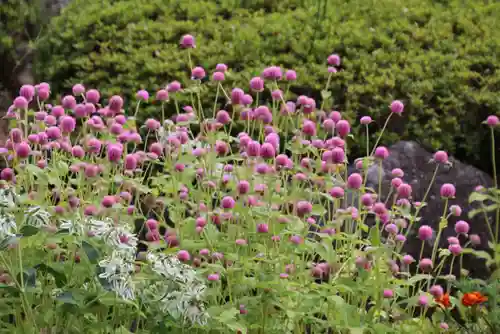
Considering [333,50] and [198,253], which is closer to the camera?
[198,253]

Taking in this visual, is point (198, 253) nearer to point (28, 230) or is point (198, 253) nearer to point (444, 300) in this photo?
point (28, 230)

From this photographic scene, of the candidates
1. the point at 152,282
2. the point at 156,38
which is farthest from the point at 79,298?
the point at 156,38

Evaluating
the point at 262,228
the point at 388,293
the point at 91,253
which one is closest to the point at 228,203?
the point at 262,228

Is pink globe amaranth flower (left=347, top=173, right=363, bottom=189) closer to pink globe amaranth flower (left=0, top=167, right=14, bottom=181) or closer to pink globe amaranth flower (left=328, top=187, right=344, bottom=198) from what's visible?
pink globe amaranth flower (left=328, top=187, right=344, bottom=198)

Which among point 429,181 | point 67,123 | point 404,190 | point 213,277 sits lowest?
point 429,181

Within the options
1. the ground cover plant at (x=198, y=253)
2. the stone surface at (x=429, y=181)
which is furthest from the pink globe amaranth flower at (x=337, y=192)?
the stone surface at (x=429, y=181)

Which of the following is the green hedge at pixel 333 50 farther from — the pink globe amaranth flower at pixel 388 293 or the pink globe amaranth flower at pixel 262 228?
the pink globe amaranth flower at pixel 262 228

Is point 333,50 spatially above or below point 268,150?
below

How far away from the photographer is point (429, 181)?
479cm

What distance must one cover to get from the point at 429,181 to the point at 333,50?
→ 968 mm

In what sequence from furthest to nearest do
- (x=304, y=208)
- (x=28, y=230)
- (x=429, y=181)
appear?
(x=429, y=181) → (x=304, y=208) → (x=28, y=230)

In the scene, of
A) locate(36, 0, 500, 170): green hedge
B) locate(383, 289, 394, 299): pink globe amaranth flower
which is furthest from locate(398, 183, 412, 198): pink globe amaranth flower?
locate(36, 0, 500, 170): green hedge

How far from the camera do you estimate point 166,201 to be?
316 centimetres

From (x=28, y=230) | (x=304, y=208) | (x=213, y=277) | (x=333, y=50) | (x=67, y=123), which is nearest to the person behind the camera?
(x=28, y=230)
